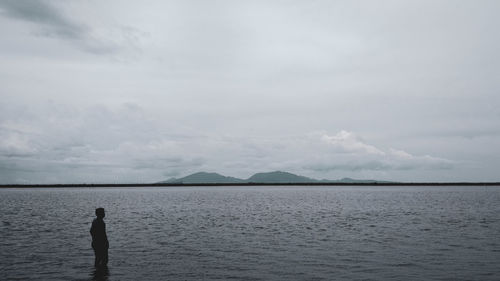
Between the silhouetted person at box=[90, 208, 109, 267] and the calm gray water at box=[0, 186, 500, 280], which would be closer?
the calm gray water at box=[0, 186, 500, 280]

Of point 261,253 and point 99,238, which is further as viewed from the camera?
point 261,253

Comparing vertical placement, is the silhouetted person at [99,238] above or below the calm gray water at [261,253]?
above

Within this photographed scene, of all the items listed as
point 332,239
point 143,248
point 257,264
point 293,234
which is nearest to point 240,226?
point 293,234

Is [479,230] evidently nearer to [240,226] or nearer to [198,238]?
[240,226]

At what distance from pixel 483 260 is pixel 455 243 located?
316 inches

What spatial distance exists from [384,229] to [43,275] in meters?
36.6

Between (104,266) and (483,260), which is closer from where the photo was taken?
(104,266)

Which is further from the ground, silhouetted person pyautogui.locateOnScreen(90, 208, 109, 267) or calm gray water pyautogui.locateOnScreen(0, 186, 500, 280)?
silhouetted person pyautogui.locateOnScreen(90, 208, 109, 267)

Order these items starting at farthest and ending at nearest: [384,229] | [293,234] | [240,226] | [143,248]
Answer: [240,226] < [384,229] < [293,234] < [143,248]

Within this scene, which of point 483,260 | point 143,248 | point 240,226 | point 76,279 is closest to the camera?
point 76,279

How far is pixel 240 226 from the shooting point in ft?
167

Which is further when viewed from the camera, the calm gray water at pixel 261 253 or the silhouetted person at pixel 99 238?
the silhouetted person at pixel 99 238

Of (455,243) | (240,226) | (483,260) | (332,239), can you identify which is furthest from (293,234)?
(483,260)

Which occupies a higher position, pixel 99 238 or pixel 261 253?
pixel 99 238
